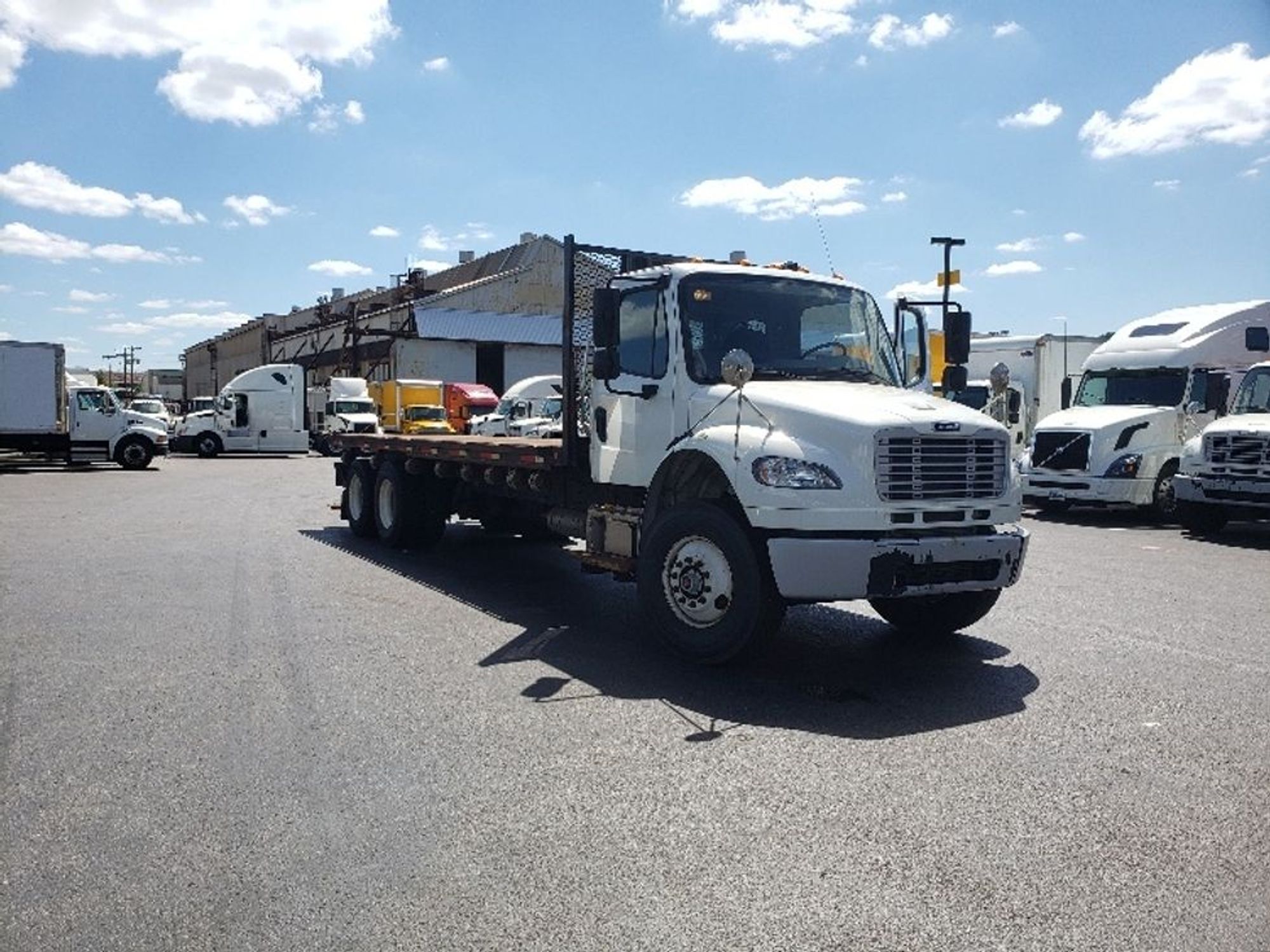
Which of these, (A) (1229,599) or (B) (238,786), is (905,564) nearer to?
(B) (238,786)

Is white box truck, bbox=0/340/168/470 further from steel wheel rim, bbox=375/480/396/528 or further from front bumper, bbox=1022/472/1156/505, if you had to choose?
front bumper, bbox=1022/472/1156/505

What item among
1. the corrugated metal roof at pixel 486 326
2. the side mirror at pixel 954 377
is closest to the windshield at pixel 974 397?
the side mirror at pixel 954 377

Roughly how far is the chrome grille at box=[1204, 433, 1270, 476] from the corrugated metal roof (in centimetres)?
3421

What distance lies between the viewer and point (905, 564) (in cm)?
593

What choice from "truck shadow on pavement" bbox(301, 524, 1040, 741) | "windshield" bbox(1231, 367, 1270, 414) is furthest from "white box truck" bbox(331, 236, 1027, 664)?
"windshield" bbox(1231, 367, 1270, 414)

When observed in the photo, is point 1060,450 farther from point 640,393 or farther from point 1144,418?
point 640,393

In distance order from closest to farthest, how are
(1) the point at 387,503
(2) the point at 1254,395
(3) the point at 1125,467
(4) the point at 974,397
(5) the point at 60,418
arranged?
(1) the point at 387,503 < (2) the point at 1254,395 < (3) the point at 1125,467 < (4) the point at 974,397 < (5) the point at 60,418

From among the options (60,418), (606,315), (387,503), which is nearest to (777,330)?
(606,315)

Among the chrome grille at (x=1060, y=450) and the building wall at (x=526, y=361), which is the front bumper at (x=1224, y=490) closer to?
the chrome grille at (x=1060, y=450)

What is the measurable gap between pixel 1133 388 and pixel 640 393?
1192cm

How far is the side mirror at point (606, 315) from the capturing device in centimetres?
722

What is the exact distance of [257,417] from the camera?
35.4m

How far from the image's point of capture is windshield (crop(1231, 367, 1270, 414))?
556 inches

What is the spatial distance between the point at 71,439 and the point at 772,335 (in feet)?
86.1
